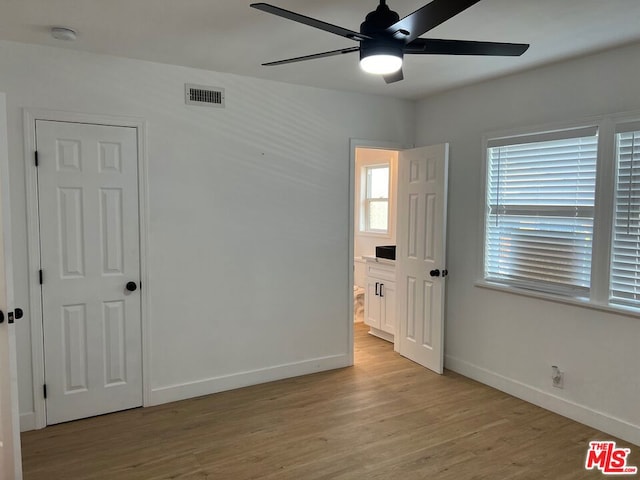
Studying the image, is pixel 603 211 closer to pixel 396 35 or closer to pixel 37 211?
pixel 396 35

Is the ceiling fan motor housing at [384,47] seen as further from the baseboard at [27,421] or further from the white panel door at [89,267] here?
the baseboard at [27,421]

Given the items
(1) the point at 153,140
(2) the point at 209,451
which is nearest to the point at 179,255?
(1) the point at 153,140

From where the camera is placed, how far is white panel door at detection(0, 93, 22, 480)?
89.0 inches

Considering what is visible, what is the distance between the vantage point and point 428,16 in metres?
1.65

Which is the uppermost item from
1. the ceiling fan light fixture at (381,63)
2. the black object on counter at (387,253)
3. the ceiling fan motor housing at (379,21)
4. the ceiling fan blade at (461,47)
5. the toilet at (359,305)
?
the ceiling fan motor housing at (379,21)

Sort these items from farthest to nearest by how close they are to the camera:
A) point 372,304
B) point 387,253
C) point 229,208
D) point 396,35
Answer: point 372,304
point 387,253
point 229,208
point 396,35

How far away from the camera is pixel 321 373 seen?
4129 mm

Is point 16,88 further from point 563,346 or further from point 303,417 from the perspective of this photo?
point 563,346

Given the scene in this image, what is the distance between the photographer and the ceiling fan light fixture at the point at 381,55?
189cm

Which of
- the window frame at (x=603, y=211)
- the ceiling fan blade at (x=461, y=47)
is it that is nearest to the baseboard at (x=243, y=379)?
the window frame at (x=603, y=211)

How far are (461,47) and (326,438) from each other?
97.6 inches

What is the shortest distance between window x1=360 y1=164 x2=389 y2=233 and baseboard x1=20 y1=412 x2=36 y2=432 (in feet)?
14.5

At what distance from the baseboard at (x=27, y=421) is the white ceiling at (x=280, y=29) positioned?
98.1 inches

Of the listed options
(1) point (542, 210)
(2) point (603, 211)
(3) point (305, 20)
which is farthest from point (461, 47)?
(1) point (542, 210)
